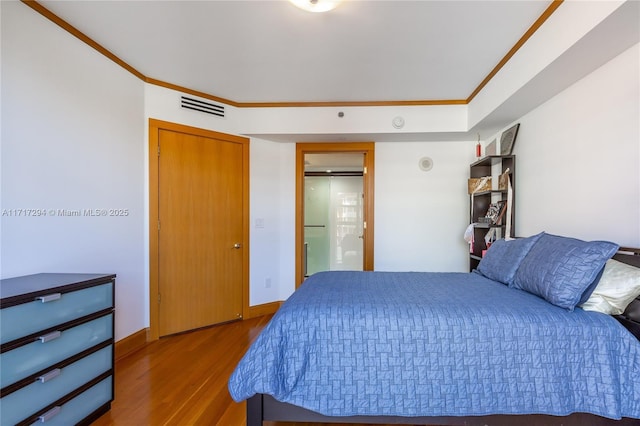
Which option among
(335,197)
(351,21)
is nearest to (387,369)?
(351,21)

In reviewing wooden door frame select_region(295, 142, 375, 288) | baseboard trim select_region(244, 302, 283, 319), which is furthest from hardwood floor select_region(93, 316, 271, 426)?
wooden door frame select_region(295, 142, 375, 288)

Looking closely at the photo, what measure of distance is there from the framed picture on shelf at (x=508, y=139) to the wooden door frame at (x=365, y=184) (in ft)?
4.50

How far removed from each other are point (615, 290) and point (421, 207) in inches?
89.3

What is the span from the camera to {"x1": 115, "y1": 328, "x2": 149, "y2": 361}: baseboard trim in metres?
2.42

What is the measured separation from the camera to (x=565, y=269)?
4.85ft

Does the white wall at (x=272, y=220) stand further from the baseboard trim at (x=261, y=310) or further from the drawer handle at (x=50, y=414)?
the drawer handle at (x=50, y=414)

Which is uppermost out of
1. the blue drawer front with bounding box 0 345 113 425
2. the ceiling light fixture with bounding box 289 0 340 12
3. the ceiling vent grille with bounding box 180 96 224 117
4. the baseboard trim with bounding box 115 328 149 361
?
the ceiling light fixture with bounding box 289 0 340 12

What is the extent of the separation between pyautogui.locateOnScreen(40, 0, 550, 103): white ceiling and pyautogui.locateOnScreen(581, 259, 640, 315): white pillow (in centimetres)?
156

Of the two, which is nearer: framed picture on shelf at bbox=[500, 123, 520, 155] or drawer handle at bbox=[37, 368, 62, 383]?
drawer handle at bbox=[37, 368, 62, 383]

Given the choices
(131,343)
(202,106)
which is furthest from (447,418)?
(202,106)

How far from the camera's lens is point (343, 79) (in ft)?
8.95

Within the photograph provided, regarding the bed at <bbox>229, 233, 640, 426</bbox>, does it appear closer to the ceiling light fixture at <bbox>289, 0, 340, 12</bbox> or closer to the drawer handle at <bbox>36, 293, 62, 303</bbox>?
the drawer handle at <bbox>36, 293, 62, 303</bbox>

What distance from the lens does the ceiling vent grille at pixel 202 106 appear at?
2959 mm

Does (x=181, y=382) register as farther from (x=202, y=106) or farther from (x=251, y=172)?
(x=202, y=106)
